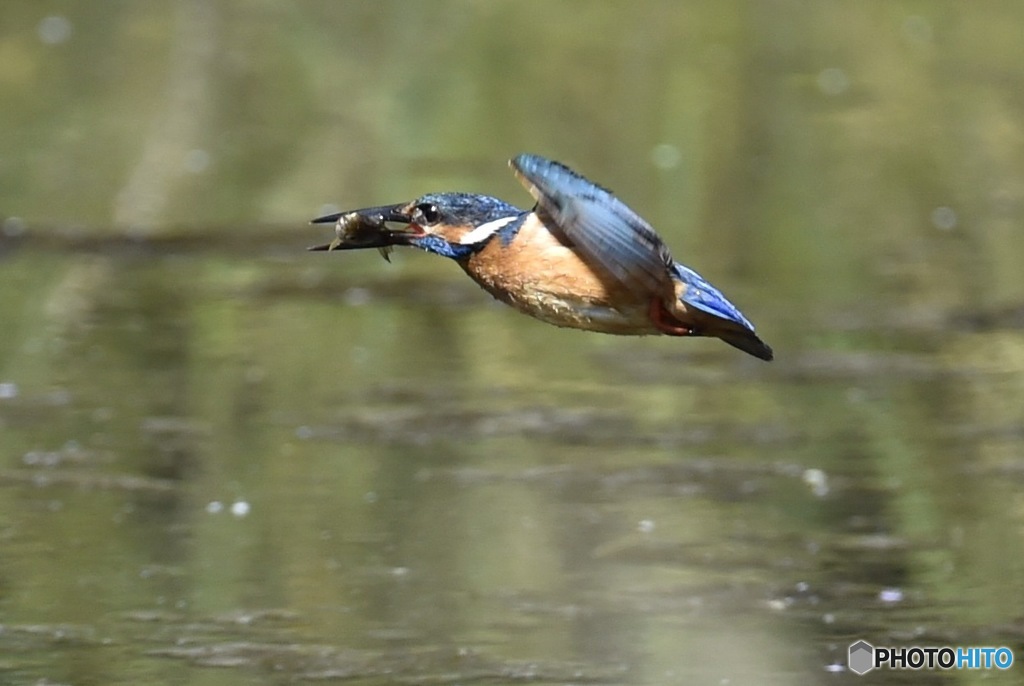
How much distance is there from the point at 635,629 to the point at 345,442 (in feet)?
6.34

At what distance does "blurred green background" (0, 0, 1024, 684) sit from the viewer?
5.15 m

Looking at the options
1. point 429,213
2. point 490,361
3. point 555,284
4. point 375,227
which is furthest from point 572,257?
point 490,361

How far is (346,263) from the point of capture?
352 inches

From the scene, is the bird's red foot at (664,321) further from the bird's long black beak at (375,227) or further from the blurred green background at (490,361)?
the blurred green background at (490,361)

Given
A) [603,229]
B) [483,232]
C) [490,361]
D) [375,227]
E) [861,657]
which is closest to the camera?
[603,229]

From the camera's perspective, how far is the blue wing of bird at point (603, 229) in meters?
3.44

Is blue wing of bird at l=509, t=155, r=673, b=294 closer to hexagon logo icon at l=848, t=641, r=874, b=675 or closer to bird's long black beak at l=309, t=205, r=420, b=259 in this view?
bird's long black beak at l=309, t=205, r=420, b=259

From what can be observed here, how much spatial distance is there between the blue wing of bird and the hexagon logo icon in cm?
170

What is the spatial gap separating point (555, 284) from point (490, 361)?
4080 millimetres

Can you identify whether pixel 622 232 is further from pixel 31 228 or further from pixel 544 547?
pixel 31 228

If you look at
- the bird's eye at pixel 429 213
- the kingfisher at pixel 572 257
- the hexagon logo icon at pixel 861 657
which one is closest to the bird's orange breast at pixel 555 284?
the kingfisher at pixel 572 257

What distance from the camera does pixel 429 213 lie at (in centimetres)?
363

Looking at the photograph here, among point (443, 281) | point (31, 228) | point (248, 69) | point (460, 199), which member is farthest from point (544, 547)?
point (248, 69)

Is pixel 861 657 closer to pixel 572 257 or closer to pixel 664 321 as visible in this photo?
pixel 664 321
